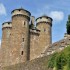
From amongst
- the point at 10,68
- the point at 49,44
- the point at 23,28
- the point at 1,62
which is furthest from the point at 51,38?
the point at 10,68

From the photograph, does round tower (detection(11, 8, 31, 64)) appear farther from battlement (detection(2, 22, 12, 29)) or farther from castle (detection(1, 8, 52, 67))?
battlement (detection(2, 22, 12, 29))

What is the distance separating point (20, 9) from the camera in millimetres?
38969

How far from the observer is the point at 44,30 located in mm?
40375

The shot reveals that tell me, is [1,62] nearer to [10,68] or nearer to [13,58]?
[13,58]

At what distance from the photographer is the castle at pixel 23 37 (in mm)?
37031

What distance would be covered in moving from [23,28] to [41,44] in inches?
132

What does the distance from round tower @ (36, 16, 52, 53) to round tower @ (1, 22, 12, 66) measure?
3979 millimetres

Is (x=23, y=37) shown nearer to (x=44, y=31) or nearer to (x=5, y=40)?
(x=5, y=40)

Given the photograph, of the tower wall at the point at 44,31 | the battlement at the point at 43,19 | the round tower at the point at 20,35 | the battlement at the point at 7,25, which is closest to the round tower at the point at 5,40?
the battlement at the point at 7,25

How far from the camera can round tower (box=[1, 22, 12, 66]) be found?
1494 inches

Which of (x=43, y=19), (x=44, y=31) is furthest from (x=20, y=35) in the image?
(x=43, y=19)

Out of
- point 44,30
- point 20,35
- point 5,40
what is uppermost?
point 44,30

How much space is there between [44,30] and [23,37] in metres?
3.90

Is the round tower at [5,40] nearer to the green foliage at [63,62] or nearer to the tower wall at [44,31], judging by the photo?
the tower wall at [44,31]
